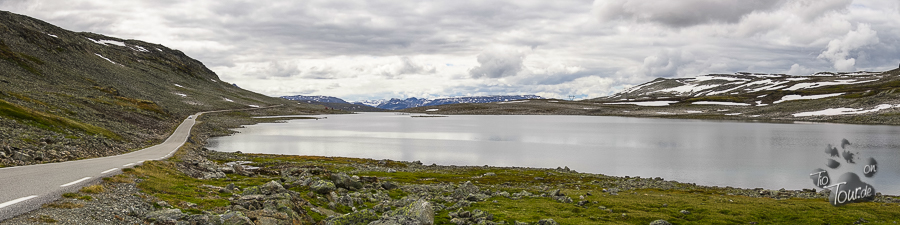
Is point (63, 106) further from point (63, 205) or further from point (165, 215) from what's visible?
point (165, 215)

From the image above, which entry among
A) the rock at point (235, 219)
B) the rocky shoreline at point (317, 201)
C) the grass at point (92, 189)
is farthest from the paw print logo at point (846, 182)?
the grass at point (92, 189)

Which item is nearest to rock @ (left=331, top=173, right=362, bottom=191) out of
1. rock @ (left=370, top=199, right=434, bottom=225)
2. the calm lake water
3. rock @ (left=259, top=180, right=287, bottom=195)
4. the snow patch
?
rock @ (left=259, top=180, right=287, bottom=195)

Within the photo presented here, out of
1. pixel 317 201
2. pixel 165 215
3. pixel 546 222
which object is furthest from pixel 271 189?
pixel 546 222

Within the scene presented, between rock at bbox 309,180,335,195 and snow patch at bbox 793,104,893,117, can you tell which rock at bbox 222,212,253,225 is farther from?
snow patch at bbox 793,104,893,117

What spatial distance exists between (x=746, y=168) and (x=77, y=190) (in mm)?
60350

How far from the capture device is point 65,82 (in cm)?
13138

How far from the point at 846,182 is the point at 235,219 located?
134 ft

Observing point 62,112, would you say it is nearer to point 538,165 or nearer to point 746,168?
point 538,165

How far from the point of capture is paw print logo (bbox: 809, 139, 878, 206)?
29.2 metres

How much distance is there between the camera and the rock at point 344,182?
28484mm

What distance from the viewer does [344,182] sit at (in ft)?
93.9

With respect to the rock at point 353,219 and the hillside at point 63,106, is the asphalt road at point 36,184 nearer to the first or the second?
the hillside at point 63,106

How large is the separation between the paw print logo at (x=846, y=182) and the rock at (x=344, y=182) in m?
29.0

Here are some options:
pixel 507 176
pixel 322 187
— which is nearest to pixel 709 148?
pixel 507 176
